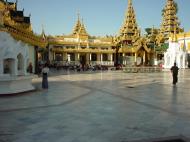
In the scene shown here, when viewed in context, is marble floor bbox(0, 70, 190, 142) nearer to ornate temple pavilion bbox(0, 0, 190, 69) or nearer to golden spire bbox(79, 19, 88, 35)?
ornate temple pavilion bbox(0, 0, 190, 69)

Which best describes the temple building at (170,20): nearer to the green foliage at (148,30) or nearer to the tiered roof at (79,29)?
the green foliage at (148,30)

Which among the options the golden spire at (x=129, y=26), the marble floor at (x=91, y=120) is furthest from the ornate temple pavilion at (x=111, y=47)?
the marble floor at (x=91, y=120)

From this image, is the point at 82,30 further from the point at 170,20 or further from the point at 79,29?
the point at 170,20

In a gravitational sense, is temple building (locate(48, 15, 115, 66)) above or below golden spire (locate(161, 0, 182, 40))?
below

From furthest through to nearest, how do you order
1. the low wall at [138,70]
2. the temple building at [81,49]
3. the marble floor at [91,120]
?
the temple building at [81,49]
the low wall at [138,70]
the marble floor at [91,120]

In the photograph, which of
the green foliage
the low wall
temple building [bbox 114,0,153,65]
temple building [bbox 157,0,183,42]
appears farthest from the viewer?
the green foliage

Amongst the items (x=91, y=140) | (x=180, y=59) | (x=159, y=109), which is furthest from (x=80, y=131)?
(x=180, y=59)

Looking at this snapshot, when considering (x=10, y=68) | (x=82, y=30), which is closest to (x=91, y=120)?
(x=10, y=68)

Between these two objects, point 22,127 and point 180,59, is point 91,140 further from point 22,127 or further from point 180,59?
point 180,59

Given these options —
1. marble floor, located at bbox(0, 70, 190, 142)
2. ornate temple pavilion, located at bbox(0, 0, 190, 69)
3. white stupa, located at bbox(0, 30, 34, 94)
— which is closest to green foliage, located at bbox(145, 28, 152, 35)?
ornate temple pavilion, located at bbox(0, 0, 190, 69)

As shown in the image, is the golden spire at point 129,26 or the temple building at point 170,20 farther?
the temple building at point 170,20

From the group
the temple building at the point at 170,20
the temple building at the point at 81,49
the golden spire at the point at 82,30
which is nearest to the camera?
the temple building at the point at 81,49

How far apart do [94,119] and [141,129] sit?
4.84ft

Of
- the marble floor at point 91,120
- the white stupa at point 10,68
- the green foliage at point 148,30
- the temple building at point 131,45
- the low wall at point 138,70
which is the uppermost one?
the green foliage at point 148,30
